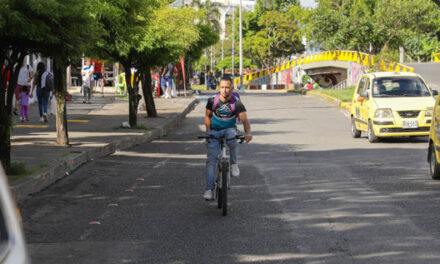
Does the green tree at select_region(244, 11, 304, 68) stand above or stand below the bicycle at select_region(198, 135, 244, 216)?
above

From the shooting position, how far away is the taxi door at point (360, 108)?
18917 millimetres

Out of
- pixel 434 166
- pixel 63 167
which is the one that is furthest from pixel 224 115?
pixel 63 167

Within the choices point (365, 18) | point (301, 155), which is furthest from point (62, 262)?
point (365, 18)

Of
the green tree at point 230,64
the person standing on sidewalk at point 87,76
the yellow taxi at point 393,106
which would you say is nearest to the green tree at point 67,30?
the yellow taxi at point 393,106

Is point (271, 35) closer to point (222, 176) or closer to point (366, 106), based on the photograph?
point (366, 106)

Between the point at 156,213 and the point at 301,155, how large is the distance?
7.01m

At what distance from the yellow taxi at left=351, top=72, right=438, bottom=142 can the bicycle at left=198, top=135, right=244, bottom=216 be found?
920 cm

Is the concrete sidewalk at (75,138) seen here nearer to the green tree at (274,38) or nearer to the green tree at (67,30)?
the green tree at (67,30)

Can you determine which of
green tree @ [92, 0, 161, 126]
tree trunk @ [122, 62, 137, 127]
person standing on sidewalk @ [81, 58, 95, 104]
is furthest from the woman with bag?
person standing on sidewalk @ [81, 58, 95, 104]

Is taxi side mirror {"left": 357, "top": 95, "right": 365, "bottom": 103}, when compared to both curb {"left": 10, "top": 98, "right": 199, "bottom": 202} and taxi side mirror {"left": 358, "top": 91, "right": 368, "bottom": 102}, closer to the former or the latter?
taxi side mirror {"left": 358, "top": 91, "right": 368, "bottom": 102}

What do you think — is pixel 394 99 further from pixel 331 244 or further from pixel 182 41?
pixel 331 244

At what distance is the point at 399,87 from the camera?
62.0 ft

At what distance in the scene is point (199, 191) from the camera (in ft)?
35.0

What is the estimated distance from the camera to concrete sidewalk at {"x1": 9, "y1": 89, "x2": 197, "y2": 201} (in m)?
11.4
